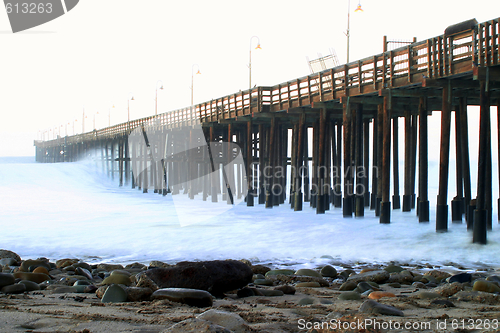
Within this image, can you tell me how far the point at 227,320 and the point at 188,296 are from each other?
1.17m

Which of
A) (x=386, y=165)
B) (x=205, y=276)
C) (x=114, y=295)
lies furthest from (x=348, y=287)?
(x=386, y=165)

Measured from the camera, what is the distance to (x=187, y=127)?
1142 inches

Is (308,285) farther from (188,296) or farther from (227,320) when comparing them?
(227,320)

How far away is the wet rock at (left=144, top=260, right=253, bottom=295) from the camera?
18.3ft

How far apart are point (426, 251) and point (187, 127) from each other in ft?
68.1

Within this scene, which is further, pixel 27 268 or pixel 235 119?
pixel 235 119

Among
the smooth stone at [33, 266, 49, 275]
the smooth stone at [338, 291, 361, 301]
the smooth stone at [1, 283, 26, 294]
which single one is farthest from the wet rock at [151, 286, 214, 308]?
the smooth stone at [33, 266, 49, 275]

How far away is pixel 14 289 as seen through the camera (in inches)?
218

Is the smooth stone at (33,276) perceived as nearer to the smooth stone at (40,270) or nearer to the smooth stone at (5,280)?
the smooth stone at (40,270)

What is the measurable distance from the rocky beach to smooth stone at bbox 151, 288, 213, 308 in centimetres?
1

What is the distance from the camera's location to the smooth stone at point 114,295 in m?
5.12

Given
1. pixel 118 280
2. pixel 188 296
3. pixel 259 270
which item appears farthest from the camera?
pixel 259 270

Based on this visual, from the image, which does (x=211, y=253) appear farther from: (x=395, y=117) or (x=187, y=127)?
(x=187, y=127)

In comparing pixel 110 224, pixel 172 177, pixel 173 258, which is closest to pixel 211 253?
pixel 173 258
